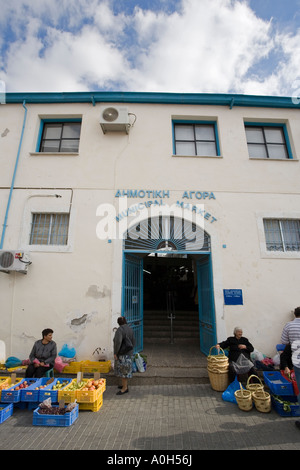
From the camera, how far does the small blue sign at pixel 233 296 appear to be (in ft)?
21.7

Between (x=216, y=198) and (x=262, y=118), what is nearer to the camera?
(x=216, y=198)

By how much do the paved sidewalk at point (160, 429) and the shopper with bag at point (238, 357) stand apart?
705mm

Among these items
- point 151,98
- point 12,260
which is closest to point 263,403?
point 12,260

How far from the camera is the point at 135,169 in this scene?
7.57 m

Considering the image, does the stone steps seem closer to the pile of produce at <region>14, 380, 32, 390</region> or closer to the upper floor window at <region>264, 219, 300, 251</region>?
the upper floor window at <region>264, 219, 300, 251</region>

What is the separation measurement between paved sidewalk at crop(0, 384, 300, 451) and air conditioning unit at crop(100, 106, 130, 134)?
729cm

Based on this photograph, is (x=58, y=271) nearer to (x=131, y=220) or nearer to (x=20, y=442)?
(x=131, y=220)

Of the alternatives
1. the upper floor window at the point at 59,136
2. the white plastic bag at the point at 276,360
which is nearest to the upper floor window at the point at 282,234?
the white plastic bag at the point at 276,360

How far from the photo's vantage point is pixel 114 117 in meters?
7.66

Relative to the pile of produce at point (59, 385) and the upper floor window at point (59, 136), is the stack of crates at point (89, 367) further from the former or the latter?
the upper floor window at point (59, 136)

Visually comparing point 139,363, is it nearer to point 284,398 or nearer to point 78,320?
point 78,320

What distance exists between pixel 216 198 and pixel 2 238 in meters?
6.39

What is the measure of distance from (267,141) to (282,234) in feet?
11.0
